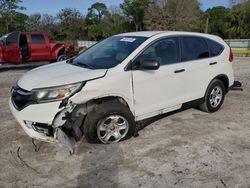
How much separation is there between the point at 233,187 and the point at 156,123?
216 centimetres

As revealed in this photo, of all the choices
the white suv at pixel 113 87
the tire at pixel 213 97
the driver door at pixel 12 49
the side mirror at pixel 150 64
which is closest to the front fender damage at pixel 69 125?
the white suv at pixel 113 87

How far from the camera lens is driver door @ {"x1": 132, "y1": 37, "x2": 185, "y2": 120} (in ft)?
→ 14.3

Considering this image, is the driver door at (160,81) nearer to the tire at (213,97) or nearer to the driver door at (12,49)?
the tire at (213,97)

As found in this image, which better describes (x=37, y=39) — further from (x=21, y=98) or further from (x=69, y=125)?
(x=69, y=125)

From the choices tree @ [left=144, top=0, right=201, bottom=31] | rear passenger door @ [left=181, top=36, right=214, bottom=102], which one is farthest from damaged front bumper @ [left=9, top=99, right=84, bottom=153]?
tree @ [left=144, top=0, right=201, bottom=31]

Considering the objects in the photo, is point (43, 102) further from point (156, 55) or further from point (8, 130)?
point (156, 55)

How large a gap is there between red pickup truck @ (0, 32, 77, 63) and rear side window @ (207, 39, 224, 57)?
30.4 feet

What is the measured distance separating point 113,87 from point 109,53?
884mm

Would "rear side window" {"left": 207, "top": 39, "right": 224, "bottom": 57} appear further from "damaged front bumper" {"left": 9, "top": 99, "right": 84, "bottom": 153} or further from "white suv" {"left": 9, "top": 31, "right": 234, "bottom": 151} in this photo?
"damaged front bumper" {"left": 9, "top": 99, "right": 84, "bottom": 153}

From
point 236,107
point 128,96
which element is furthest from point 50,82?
point 236,107

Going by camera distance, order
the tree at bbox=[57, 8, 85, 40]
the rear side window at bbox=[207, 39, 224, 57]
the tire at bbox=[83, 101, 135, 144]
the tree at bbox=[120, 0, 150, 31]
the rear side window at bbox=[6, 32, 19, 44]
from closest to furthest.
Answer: the tire at bbox=[83, 101, 135, 144], the rear side window at bbox=[207, 39, 224, 57], the rear side window at bbox=[6, 32, 19, 44], the tree at bbox=[120, 0, 150, 31], the tree at bbox=[57, 8, 85, 40]

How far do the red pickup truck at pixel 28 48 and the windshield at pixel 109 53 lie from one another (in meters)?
8.15

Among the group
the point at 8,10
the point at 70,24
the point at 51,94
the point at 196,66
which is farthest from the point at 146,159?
the point at 70,24

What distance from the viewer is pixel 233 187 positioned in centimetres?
318
